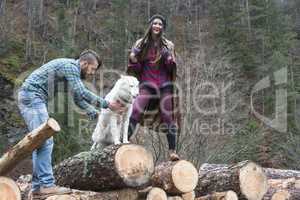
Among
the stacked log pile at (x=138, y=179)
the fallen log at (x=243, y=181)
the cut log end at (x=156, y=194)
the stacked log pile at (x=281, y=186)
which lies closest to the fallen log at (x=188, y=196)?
the stacked log pile at (x=138, y=179)

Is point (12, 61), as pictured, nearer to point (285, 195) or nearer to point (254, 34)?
point (254, 34)

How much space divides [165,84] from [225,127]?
551 inches

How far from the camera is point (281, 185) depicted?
8.23 meters

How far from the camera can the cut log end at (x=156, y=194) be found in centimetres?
638

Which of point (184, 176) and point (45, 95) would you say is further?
point (184, 176)

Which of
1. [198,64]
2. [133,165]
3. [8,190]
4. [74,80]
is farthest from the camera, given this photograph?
[198,64]

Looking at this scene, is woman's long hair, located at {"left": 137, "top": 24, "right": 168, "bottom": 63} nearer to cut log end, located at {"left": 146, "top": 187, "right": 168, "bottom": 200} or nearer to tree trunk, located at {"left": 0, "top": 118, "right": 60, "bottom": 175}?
cut log end, located at {"left": 146, "top": 187, "right": 168, "bottom": 200}

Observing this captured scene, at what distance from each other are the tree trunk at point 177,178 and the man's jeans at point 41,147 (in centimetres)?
160

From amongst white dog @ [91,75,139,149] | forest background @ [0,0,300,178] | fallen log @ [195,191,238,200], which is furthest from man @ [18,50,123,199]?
forest background @ [0,0,300,178]

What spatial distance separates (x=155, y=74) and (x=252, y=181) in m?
2.05

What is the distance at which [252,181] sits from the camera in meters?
7.25

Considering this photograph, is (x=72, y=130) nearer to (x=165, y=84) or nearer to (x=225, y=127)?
(x=225, y=127)

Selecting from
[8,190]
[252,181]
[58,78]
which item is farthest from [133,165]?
[252,181]

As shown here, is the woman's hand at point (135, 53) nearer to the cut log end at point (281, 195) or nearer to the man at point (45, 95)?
the man at point (45, 95)
